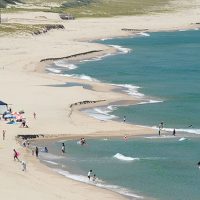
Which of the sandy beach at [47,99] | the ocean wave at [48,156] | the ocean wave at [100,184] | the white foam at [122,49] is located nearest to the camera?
the sandy beach at [47,99]

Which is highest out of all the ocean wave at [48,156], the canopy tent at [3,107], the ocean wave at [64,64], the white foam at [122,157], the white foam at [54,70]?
the canopy tent at [3,107]

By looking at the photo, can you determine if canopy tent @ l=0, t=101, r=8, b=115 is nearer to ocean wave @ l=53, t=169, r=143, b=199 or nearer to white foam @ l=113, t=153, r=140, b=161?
white foam @ l=113, t=153, r=140, b=161

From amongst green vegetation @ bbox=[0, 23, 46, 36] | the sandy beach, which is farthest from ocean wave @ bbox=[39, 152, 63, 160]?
green vegetation @ bbox=[0, 23, 46, 36]

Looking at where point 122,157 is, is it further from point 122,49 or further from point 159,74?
point 122,49

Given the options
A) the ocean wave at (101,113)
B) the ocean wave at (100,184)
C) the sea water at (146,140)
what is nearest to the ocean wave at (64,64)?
the sea water at (146,140)

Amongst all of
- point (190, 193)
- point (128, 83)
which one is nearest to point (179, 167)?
point (190, 193)

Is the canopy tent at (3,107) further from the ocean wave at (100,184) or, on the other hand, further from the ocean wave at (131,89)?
the ocean wave at (131,89)
